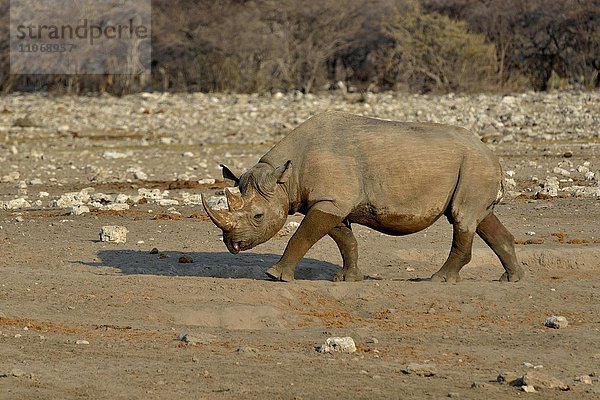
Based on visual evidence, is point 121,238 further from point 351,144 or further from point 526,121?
point 526,121

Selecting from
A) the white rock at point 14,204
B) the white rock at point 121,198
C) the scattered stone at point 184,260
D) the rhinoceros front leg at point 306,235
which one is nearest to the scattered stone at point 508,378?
the rhinoceros front leg at point 306,235

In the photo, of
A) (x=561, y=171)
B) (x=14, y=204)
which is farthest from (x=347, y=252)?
(x=561, y=171)

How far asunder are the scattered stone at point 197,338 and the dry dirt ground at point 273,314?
25 mm

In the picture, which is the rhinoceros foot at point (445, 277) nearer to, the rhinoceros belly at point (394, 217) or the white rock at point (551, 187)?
the rhinoceros belly at point (394, 217)

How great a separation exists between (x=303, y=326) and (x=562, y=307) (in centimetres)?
196

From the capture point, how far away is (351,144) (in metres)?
9.80

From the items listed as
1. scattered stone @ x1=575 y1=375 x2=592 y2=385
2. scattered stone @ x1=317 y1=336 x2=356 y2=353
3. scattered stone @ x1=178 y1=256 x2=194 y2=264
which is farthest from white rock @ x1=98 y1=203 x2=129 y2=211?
scattered stone @ x1=575 y1=375 x2=592 y2=385

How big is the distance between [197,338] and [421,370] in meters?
1.53

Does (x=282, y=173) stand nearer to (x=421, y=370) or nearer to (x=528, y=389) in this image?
(x=421, y=370)

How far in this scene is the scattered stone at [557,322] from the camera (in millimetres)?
8633

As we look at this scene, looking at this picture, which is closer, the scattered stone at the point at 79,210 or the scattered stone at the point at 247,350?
the scattered stone at the point at 247,350

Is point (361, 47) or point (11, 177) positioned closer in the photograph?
point (11, 177)

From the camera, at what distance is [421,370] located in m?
7.09

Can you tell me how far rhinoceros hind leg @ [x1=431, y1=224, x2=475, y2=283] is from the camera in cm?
1012
